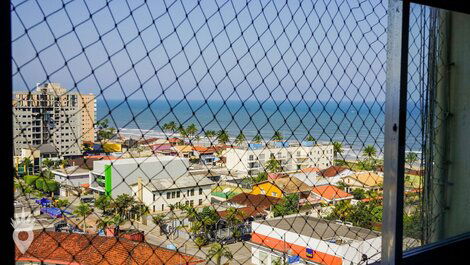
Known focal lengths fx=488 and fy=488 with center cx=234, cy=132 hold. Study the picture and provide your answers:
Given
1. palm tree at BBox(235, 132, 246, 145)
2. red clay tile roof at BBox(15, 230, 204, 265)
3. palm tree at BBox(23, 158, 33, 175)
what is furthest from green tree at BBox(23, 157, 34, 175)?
palm tree at BBox(235, 132, 246, 145)

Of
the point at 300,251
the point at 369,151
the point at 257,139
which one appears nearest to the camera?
the point at 257,139

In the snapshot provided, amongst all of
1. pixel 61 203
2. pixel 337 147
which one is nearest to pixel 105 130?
pixel 61 203

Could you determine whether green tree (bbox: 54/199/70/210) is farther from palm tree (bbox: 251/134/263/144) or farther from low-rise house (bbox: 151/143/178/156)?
palm tree (bbox: 251/134/263/144)

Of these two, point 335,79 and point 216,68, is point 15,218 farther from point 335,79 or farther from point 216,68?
point 335,79

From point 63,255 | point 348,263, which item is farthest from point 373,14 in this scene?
point 63,255

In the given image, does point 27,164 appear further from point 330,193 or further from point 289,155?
point 330,193
